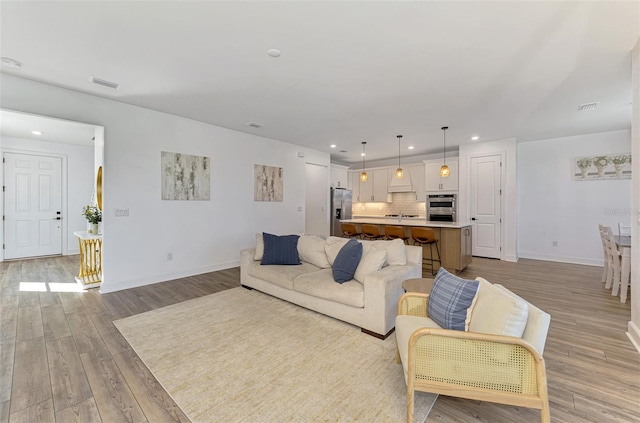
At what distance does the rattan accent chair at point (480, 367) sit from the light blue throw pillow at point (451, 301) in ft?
0.86

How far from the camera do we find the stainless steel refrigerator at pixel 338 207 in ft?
26.5

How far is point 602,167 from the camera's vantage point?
18.1 feet

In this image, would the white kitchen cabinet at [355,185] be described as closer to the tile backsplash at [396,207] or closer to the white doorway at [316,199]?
the tile backsplash at [396,207]

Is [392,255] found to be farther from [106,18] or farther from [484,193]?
[484,193]

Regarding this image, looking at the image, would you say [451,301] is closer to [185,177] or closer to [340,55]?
[340,55]

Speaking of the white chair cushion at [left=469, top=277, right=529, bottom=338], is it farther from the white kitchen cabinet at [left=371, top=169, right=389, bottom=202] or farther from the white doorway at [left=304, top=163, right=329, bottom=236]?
the white kitchen cabinet at [left=371, top=169, right=389, bottom=202]

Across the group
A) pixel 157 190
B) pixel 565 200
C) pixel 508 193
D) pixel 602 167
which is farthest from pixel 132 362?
pixel 602 167

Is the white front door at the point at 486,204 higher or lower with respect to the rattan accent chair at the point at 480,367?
higher

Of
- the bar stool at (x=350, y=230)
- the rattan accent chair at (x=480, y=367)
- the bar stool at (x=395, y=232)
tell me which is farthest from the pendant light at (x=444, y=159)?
the rattan accent chair at (x=480, y=367)

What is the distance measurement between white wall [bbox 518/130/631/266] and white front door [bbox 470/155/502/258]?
72cm

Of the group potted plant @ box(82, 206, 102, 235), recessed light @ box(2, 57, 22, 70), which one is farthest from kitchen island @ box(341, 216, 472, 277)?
recessed light @ box(2, 57, 22, 70)

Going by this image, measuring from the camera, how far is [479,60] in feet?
8.97

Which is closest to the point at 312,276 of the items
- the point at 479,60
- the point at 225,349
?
the point at 225,349

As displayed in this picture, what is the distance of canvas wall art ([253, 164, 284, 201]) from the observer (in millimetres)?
5863
